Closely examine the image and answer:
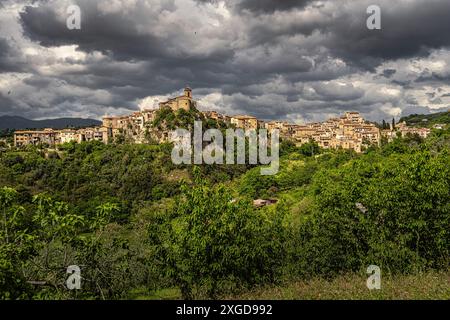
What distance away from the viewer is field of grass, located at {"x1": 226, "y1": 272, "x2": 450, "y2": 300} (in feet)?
33.5

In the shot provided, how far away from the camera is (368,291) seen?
11.0 meters

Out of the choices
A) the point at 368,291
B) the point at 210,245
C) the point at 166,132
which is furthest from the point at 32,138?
the point at 368,291

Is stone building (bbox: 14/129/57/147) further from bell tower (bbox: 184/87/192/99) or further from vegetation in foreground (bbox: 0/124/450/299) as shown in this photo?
vegetation in foreground (bbox: 0/124/450/299)

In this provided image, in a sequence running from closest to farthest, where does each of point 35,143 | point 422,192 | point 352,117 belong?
1. point 422,192
2. point 35,143
3. point 352,117

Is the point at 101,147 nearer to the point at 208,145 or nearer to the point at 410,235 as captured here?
the point at 208,145

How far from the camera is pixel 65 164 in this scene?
331 feet

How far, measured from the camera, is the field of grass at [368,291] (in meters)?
10.2

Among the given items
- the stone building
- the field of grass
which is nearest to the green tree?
the field of grass

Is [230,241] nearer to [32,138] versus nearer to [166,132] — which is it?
[166,132]

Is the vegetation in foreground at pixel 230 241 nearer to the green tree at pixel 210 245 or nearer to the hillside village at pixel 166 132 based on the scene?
the green tree at pixel 210 245

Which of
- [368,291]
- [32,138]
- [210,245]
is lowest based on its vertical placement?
[368,291]

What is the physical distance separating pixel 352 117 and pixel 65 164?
100133mm

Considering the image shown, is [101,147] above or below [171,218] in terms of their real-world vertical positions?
above
